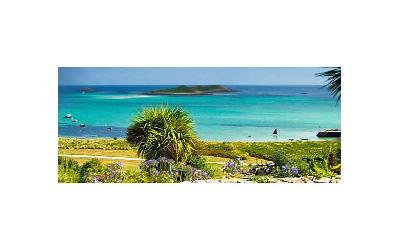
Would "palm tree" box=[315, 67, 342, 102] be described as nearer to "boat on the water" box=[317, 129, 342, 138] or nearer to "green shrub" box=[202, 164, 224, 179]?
"boat on the water" box=[317, 129, 342, 138]

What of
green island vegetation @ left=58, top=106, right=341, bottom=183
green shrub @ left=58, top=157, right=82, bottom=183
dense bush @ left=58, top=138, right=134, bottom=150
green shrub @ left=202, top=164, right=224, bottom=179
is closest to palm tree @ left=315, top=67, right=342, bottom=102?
green island vegetation @ left=58, top=106, right=341, bottom=183

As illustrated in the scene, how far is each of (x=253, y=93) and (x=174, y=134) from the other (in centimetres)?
126

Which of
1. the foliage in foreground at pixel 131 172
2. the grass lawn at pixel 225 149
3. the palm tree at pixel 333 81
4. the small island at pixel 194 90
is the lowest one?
the foliage in foreground at pixel 131 172

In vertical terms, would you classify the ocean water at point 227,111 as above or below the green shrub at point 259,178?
above

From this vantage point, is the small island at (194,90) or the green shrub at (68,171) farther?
the small island at (194,90)

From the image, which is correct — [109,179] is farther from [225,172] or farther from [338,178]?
[338,178]

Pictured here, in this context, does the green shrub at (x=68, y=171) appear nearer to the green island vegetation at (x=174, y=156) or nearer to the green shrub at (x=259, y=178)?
the green island vegetation at (x=174, y=156)

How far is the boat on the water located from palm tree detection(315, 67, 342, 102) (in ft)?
1.50

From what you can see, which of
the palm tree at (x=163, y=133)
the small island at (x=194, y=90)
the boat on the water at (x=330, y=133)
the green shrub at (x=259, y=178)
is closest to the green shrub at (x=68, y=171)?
the palm tree at (x=163, y=133)

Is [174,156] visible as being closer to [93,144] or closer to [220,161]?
[220,161]

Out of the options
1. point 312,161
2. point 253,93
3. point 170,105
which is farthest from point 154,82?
point 312,161

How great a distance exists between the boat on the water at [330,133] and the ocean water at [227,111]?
60mm

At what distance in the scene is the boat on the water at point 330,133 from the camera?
16.2 metres
